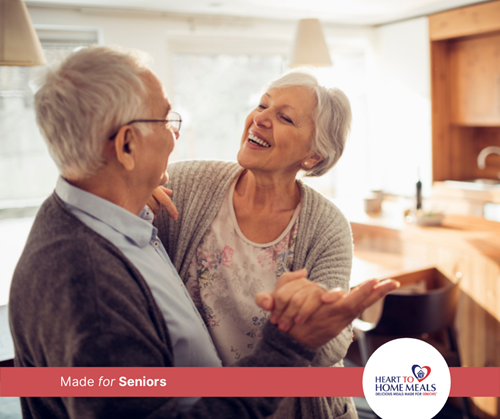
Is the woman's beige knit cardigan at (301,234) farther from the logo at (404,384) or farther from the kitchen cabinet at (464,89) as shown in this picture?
the kitchen cabinet at (464,89)

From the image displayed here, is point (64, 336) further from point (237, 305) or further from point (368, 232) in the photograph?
point (368, 232)

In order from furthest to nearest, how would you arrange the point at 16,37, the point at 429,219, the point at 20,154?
the point at 20,154 < the point at 429,219 < the point at 16,37

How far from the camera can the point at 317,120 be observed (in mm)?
1294

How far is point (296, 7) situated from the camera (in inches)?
161

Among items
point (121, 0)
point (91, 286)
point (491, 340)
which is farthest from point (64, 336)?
point (121, 0)

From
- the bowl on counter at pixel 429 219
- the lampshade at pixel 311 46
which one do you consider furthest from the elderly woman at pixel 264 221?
the bowl on counter at pixel 429 219

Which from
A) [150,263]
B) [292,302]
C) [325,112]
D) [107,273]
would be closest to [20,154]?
[325,112]

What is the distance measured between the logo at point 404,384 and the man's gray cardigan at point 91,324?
0.37 metres

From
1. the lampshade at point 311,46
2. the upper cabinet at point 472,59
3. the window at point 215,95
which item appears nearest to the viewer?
the lampshade at point 311,46

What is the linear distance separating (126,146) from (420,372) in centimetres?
88

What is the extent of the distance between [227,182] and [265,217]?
0.48 feet

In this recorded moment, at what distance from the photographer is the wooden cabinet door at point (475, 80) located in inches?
170

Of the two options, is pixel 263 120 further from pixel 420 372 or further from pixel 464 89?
pixel 464 89

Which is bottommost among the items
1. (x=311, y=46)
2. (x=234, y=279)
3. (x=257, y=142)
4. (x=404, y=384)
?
(x=404, y=384)
